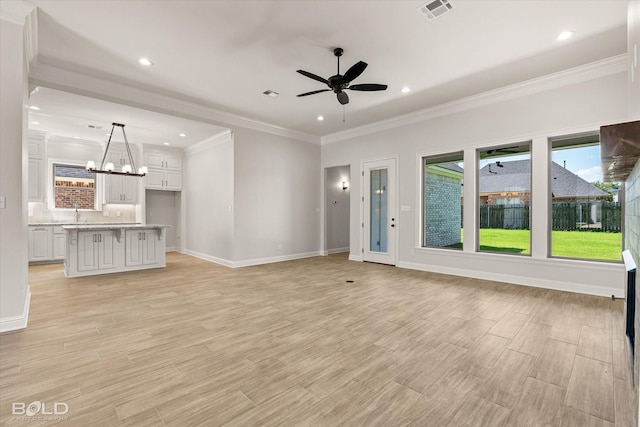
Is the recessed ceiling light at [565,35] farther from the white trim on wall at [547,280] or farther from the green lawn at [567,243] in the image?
the white trim on wall at [547,280]

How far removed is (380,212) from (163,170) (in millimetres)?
6429

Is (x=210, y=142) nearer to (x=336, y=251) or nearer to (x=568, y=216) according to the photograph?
(x=336, y=251)

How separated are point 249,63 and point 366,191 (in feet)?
13.6

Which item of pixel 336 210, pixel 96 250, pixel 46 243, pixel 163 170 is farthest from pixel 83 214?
pixel 336 210

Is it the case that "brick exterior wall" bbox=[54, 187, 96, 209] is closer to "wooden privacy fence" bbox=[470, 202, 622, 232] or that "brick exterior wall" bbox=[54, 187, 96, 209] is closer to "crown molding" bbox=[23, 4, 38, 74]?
"crown molding" bbox=[23, 4, 38, 74]

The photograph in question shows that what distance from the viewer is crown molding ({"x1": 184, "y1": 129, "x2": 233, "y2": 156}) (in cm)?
673

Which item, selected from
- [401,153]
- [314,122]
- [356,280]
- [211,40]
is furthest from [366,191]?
[211,40]

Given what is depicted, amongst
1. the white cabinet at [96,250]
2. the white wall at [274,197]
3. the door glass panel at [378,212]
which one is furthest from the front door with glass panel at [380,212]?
the white cabinet at [96,250]

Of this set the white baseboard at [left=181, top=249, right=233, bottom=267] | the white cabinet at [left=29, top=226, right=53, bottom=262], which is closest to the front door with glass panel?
the white baseboard at [left=181, top=249, right=233, bottom=267]

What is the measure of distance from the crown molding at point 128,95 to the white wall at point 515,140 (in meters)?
3.58

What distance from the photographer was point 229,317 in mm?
3396

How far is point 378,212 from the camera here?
7078mm

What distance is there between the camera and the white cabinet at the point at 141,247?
616 centimetres

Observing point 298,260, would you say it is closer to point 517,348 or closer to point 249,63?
point 249,63
